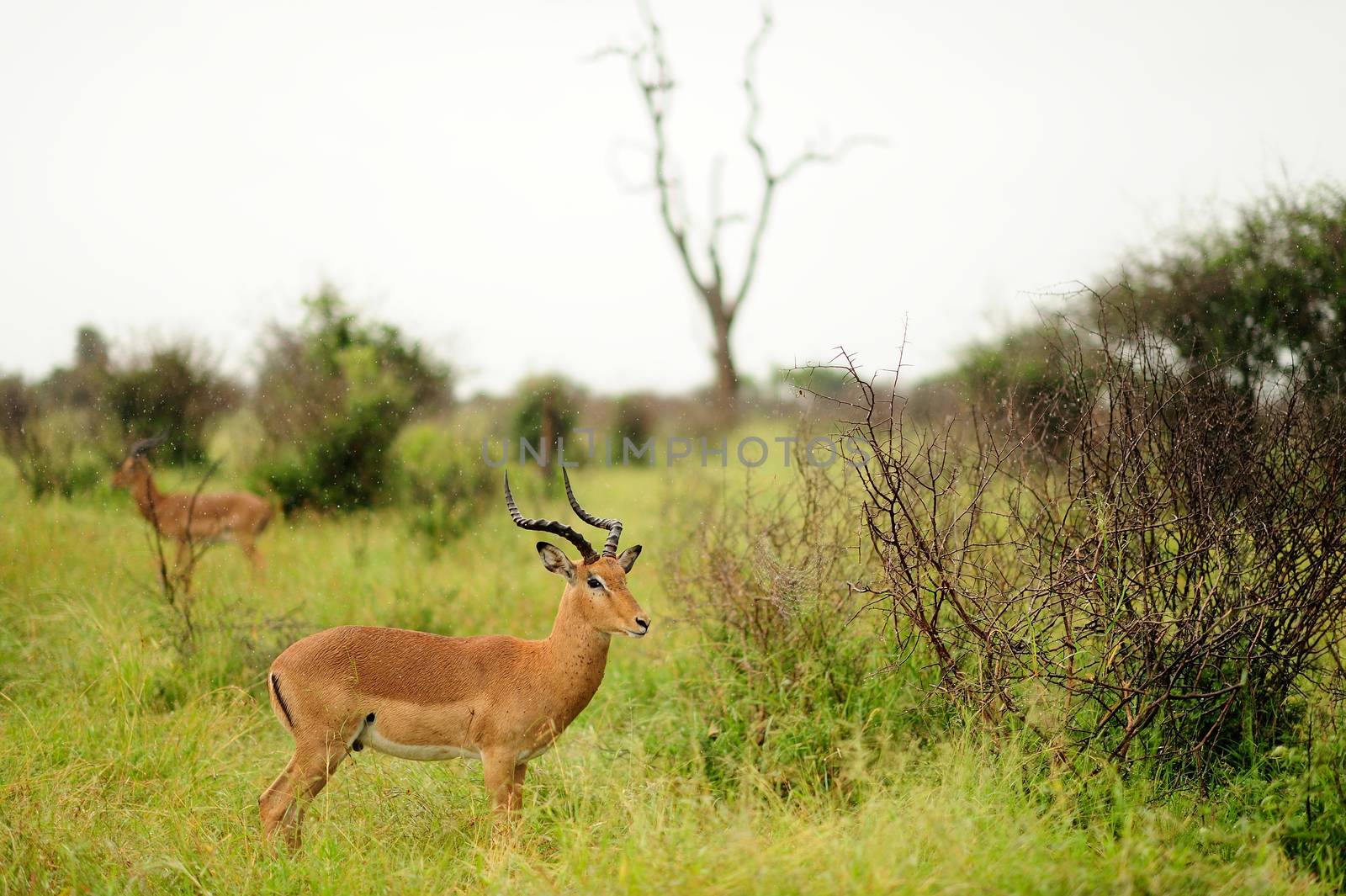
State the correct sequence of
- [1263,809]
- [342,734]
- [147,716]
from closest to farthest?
1. [1263,809]
2. [342,734]
3. [147,716]

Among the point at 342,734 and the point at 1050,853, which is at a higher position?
the point at 342,734

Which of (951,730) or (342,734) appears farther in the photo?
(951,730)

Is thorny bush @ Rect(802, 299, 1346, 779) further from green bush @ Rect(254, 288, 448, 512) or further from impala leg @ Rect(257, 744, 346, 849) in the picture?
green bush @ Rect(254, 288, 448, 512)

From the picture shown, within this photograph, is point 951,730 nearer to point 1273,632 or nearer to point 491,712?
point 1273,632

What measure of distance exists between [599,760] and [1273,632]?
3.25 meters

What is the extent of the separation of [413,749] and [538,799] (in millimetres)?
649

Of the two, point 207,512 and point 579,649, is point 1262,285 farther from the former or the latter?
point 207,512

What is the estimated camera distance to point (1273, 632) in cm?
424

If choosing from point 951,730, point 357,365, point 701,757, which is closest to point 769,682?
point 701,757

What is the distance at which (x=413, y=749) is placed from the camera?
4.09 metres

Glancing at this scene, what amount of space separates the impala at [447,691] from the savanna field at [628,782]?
9.1 inches

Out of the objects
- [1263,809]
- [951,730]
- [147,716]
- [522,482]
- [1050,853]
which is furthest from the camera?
[522,482]

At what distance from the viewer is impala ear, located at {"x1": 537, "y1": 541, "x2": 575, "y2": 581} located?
14.1ft

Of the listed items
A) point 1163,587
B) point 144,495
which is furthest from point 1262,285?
point 144,495
